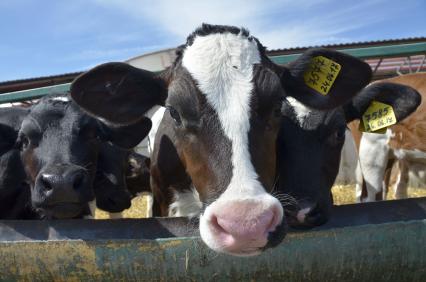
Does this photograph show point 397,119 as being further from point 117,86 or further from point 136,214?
point 136,214

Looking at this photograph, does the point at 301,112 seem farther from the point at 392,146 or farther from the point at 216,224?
the point at 392,146

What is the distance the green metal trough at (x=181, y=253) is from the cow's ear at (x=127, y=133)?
1545 millimetres

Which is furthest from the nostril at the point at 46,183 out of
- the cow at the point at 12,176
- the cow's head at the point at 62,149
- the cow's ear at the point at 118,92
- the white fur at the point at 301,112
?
the white fur at the point at 301,112

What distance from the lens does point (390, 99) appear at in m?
3.79

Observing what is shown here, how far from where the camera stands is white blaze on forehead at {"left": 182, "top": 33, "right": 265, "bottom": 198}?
7.35 feet

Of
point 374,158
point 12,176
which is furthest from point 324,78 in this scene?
point 374,158

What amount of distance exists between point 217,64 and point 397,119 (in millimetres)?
1538

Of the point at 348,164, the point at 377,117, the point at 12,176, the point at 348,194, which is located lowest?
the point at 348,194

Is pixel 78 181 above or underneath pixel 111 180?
above

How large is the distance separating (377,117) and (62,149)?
7.41ft

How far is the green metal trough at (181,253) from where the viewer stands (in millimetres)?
2088

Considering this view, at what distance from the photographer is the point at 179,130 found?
2.76 meters

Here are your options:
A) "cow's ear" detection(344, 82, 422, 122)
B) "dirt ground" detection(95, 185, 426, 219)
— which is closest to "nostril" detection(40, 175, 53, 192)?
"cow's ear" detection(344, 82, 422, 122)

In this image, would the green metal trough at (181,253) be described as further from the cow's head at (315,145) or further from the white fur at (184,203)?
the white fur at (184,203)
